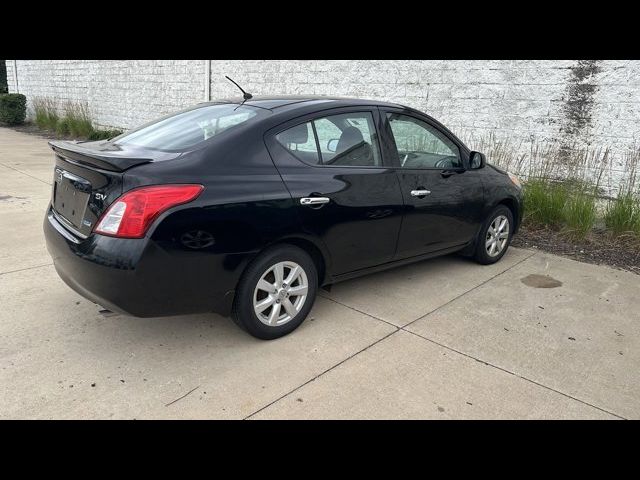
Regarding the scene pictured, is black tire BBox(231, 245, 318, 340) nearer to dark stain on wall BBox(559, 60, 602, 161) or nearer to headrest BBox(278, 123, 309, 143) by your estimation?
headrest BBox(278, 123, 309, 143)

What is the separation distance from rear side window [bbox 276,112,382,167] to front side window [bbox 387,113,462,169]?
0.27 m

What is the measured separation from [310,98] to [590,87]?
4.60 metres

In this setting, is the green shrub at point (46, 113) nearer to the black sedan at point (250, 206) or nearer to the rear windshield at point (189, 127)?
the rear windshield at point (189, 127)

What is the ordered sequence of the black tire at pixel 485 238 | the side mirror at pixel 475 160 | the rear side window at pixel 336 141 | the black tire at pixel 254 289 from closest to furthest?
the black tire at pixel 254 289
the rear side window at pixel 336 141
the side mirror at pixel 475 160
the black tire at pixel 485 238

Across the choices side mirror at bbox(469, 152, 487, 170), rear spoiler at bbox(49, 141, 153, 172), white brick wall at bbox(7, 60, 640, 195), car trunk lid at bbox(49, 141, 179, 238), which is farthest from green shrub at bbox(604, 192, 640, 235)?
Result: rear spoiler at bbox(49, 141, 153, 172)

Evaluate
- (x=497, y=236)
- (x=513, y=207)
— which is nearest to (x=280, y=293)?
(x=497, y=236)

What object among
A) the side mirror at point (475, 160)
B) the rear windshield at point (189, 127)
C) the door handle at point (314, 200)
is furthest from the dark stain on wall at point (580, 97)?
the rear windshield at point (189, 127)

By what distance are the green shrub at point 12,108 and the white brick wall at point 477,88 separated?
8577mm

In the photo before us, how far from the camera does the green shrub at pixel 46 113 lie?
1669cm

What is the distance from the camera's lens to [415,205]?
4141mm

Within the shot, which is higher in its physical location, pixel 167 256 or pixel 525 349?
pixel 167 256

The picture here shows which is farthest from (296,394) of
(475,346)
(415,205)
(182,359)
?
(415,205)
